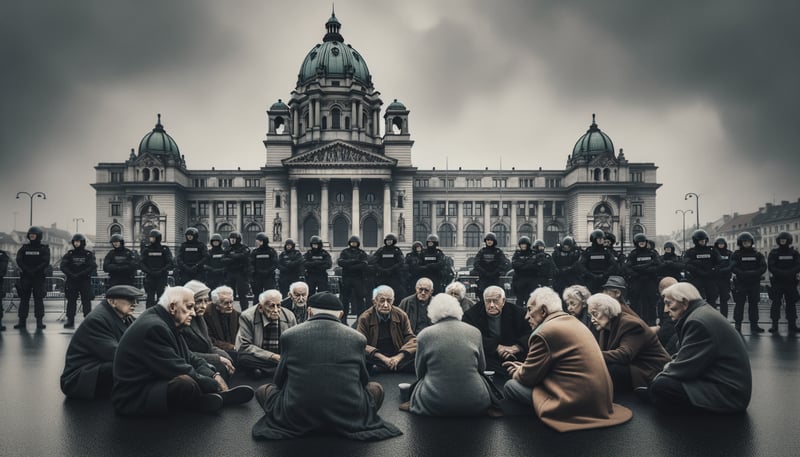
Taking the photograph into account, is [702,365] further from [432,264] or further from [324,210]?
[324,210]

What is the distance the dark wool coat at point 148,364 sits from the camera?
558 cm

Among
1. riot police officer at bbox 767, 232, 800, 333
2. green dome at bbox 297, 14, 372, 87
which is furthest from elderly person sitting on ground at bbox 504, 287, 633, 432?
green dome at bbox 297, 14, 372, 87

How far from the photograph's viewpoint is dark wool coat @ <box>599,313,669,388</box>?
22.3 ft

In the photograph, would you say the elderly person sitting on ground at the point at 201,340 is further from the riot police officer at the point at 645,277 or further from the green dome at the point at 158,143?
the green dome at the point at 158,143

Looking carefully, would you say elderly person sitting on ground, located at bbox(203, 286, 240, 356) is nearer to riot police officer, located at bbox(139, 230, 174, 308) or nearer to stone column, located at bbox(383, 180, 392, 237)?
riot police officer, located at bbox(139, 230, 174, 308)

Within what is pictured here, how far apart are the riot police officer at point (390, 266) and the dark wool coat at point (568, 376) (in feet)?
31.0

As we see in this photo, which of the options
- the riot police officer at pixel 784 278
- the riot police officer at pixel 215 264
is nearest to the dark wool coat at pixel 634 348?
the riot police officer at pixel 784 278

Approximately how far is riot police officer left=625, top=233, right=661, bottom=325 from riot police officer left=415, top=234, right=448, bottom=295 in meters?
5.04

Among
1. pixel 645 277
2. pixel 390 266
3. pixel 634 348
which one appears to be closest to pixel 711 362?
pixel 634 348

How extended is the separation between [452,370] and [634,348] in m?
2.65

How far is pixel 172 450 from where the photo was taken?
5.14 metres

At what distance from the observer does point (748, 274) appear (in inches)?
539

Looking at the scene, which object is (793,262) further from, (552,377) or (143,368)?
(143,368)

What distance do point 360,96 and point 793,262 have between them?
59858mm
